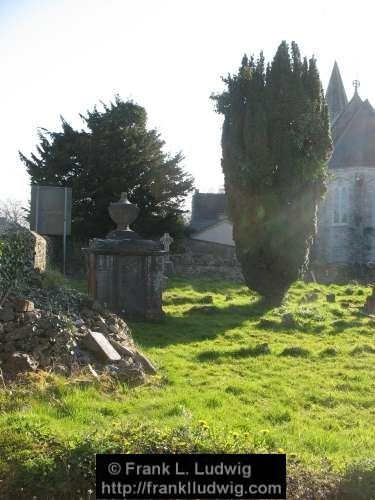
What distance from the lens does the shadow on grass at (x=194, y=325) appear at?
10.6 meters

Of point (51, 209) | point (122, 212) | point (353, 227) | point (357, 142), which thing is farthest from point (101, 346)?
point (357, 142)

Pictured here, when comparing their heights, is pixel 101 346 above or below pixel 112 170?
below

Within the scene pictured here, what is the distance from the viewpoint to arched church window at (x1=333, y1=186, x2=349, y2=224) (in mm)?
32406

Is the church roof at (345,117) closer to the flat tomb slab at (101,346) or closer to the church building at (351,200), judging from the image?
the church building at (351,200)

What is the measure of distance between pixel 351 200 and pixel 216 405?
28.2 meters

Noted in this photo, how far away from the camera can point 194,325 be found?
12.2 meters

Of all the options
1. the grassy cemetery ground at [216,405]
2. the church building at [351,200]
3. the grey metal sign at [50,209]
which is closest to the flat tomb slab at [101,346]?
the grassy cemetery ground at [216,405]

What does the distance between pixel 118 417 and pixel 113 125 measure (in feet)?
72.8

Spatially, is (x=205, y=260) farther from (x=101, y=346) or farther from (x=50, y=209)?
(x=101, y=346)

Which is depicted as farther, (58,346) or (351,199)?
(351,199)

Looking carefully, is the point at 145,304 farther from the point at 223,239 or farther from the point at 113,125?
the point at 223,239

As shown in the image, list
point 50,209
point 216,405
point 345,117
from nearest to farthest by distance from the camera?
point 216,405
point 50,209
point 345,117

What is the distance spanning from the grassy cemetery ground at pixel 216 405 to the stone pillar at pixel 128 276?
579mm

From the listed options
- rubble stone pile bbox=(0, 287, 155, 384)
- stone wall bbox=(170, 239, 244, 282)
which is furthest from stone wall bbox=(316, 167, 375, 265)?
rubble stone pile bbox=(0, 287, 155, 384)
